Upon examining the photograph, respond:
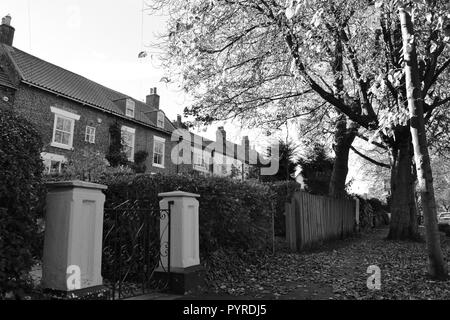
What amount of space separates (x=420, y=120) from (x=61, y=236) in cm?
620

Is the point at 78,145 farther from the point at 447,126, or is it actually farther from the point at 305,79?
the point at 447,126

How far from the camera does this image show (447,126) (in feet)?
52.9

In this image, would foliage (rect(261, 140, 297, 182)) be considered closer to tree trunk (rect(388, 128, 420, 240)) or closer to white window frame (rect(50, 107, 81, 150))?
tree trunk (rect(388, 128, 420, 240))

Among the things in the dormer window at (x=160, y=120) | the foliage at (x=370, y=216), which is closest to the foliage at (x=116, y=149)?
the dormer window at (x=160, y=120)

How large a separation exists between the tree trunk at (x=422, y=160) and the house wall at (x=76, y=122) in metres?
13.8

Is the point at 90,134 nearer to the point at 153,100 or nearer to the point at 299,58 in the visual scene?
the point at 153,100

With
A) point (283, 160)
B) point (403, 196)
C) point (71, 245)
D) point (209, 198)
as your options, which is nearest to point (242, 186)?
point (209, 198)

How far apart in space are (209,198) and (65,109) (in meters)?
16.1

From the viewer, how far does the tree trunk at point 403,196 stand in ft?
45.8

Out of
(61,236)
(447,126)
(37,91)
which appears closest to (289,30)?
(61,236)

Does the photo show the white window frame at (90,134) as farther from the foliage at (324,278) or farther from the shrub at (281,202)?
the foliage at (324,278)

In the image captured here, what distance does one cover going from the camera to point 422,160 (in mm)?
6922

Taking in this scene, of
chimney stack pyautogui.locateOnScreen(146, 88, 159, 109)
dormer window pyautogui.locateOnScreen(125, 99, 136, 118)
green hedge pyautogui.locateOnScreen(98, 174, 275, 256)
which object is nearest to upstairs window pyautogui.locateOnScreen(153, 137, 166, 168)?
dormer window pyautogui.locateOnScreen(125, 99, 136, 118)

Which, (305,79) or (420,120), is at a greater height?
(305,79)
